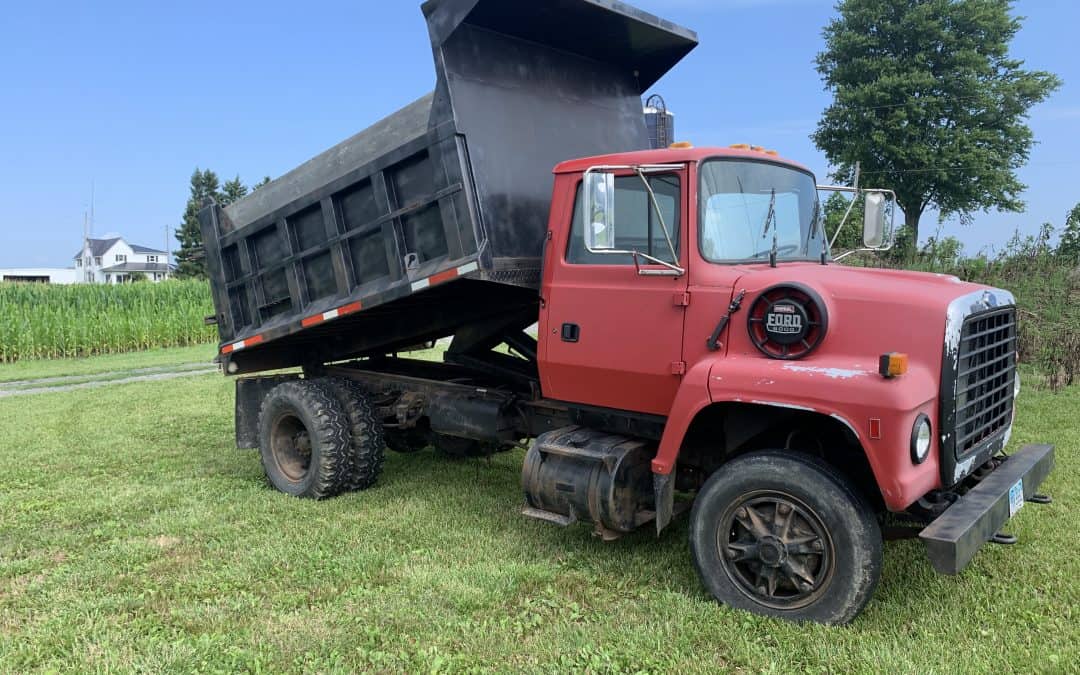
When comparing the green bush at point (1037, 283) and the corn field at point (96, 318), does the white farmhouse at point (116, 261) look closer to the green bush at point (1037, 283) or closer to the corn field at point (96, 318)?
the corn field at point (96, 318)

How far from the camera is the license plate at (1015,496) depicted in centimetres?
413

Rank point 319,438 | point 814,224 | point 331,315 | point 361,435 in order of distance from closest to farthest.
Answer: point 814,224, point 331,315, point 319,438, point 361,435

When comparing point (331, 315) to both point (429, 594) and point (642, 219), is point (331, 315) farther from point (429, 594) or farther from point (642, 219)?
point (642, 219)

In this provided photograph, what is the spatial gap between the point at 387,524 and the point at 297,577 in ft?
3.30

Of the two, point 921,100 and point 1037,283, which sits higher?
point 921,100

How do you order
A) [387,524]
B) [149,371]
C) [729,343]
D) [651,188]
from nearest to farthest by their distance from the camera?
[729,343]
[651,188]
[387,524]
[149,371]

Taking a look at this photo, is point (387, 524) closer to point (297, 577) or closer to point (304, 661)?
point (297, 577)

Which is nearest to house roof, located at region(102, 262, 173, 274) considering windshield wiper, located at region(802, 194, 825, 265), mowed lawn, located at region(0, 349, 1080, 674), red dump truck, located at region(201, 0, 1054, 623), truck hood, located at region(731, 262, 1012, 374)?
red dump truck, located at region(201, 0, 1054, 623)

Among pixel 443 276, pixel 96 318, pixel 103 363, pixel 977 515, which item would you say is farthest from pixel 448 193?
pixel 96 318

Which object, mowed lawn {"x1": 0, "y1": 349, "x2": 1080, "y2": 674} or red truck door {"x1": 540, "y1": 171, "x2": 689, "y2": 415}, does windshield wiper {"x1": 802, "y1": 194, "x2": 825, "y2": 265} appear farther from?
mowed lawn {"x1": 0, "y1": 349, "x2": 1080, "y2": 674}

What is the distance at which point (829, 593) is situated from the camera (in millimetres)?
3859

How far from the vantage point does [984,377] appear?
4176 mm

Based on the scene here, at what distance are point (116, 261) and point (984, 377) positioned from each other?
123 m

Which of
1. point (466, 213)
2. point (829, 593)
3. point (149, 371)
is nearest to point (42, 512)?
point (466, 213)
